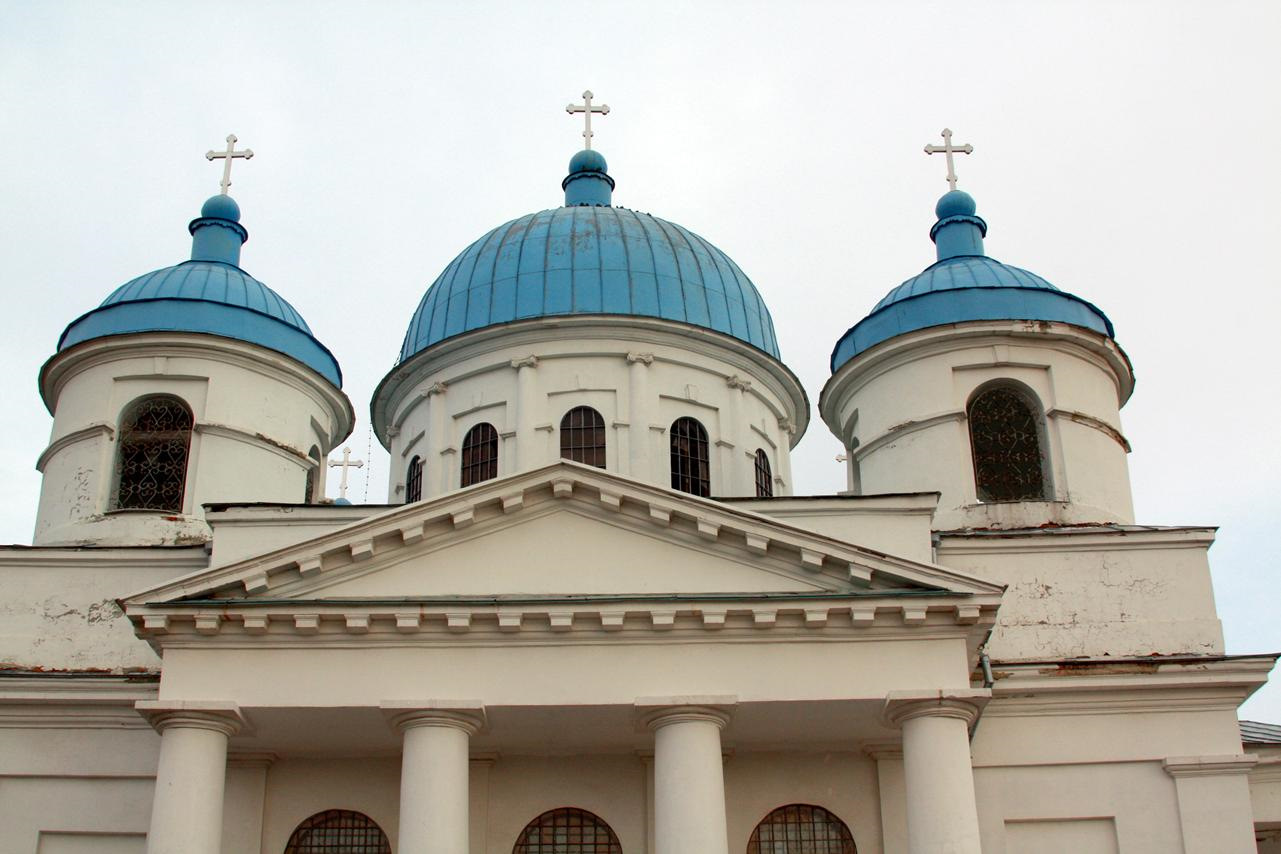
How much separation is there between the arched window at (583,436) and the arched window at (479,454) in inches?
38.1

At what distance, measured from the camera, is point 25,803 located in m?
16.0

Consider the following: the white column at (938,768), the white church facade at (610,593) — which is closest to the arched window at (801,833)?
the white church facade at (610,593)

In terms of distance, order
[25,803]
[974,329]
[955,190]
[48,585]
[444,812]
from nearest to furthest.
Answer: [444,812], [25,803], [48,585], [974,329], [955,190]

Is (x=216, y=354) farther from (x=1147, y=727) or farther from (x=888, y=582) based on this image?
(x=1147, y=727)

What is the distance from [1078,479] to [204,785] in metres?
10.5

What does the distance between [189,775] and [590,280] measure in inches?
366

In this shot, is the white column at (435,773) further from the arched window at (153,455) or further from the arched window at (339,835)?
the arched window at (153,455)

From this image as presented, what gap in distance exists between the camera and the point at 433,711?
14.0 meters

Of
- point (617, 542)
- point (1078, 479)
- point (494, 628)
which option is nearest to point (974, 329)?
point (1078, 479)

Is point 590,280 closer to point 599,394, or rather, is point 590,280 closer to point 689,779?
point 599,394

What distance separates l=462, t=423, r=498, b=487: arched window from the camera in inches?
786

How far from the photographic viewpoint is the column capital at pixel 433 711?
1402 centimetres

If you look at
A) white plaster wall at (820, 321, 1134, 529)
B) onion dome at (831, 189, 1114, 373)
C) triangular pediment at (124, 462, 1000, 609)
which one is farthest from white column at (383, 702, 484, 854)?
onion dome at (831, 189, 1114, 373)

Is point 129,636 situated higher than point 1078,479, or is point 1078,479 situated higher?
→ point 1078,479
